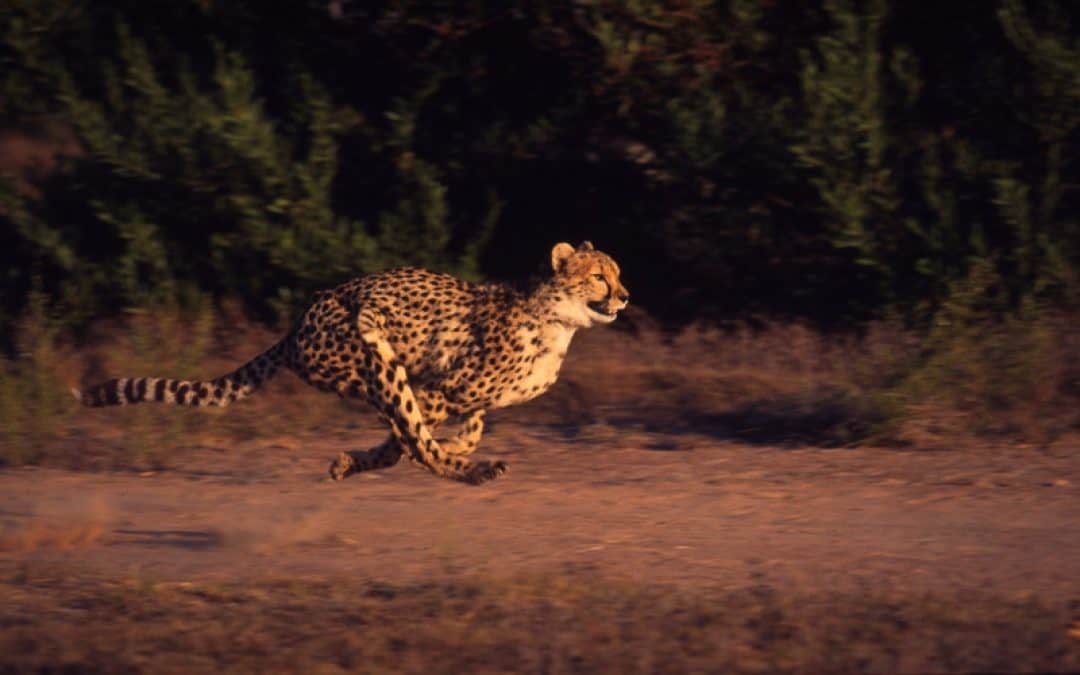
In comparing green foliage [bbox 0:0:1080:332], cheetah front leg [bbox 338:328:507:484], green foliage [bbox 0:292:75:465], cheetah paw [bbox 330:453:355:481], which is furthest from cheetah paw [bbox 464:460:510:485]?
green foliage [bbox 0:0:1080:332]

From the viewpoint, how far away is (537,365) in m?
8.05

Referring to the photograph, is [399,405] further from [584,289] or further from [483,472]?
[584,289]

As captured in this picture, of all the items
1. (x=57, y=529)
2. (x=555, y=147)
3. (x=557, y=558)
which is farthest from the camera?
(x=555, y=147)

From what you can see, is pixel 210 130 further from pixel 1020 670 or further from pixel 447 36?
pixel 1020 670

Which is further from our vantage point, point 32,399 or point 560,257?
point 32,399

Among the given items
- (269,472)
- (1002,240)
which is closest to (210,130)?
(269,472)

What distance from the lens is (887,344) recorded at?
10.4 meters

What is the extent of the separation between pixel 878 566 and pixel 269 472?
11.3 ft

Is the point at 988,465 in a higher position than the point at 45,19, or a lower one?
lower

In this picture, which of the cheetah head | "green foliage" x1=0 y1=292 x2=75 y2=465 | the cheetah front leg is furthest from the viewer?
"green foliage" x1=0 y1=292 x2=75 y2=465

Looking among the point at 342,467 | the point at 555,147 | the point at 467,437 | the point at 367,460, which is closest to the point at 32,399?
the point at 342,467

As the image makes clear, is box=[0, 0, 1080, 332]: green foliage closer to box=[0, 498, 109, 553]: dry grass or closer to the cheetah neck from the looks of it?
the cheetah neck

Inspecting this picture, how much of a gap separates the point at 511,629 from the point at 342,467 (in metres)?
2.77

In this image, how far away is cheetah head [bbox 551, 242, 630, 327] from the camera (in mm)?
8102
